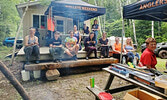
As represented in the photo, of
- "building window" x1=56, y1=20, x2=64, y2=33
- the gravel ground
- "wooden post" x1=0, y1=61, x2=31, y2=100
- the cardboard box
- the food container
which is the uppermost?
"building window" x1=56, y1=20, x2=64, y2=33

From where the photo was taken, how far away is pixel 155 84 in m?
1.39

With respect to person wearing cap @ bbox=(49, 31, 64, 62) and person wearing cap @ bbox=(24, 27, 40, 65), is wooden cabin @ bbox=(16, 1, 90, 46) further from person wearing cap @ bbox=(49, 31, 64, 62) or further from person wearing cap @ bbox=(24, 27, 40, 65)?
person wearing cap @ bbox=(24, 27, 40, 65)

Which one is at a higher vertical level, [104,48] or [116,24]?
[116,24]

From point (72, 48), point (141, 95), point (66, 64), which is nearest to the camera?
point (141, 95)

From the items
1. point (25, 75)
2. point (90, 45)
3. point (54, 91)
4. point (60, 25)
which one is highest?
point (60, 25)

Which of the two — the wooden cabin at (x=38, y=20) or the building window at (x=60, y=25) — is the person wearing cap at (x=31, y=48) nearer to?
the wooden cabin at (x=38, y=20)

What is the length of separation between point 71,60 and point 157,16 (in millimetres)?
3429

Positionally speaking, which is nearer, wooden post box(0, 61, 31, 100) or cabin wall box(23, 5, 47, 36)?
wooden post box(0, 61, 31, 100)

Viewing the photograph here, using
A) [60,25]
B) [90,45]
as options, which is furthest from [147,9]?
[60,25]

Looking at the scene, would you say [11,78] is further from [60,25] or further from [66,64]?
[60,25]

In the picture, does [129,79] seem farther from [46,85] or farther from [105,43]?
Answer: [105,43]

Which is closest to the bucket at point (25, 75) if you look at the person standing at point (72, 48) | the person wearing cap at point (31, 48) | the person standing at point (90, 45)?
the person wearing cap at point (31, 48)

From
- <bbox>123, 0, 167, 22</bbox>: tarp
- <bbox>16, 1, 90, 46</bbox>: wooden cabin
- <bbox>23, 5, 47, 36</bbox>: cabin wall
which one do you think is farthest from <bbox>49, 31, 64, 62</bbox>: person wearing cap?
<bbox>23, 5, 47, 36</bbox>: cabin wall

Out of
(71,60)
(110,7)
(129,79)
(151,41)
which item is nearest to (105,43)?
(71,60)
